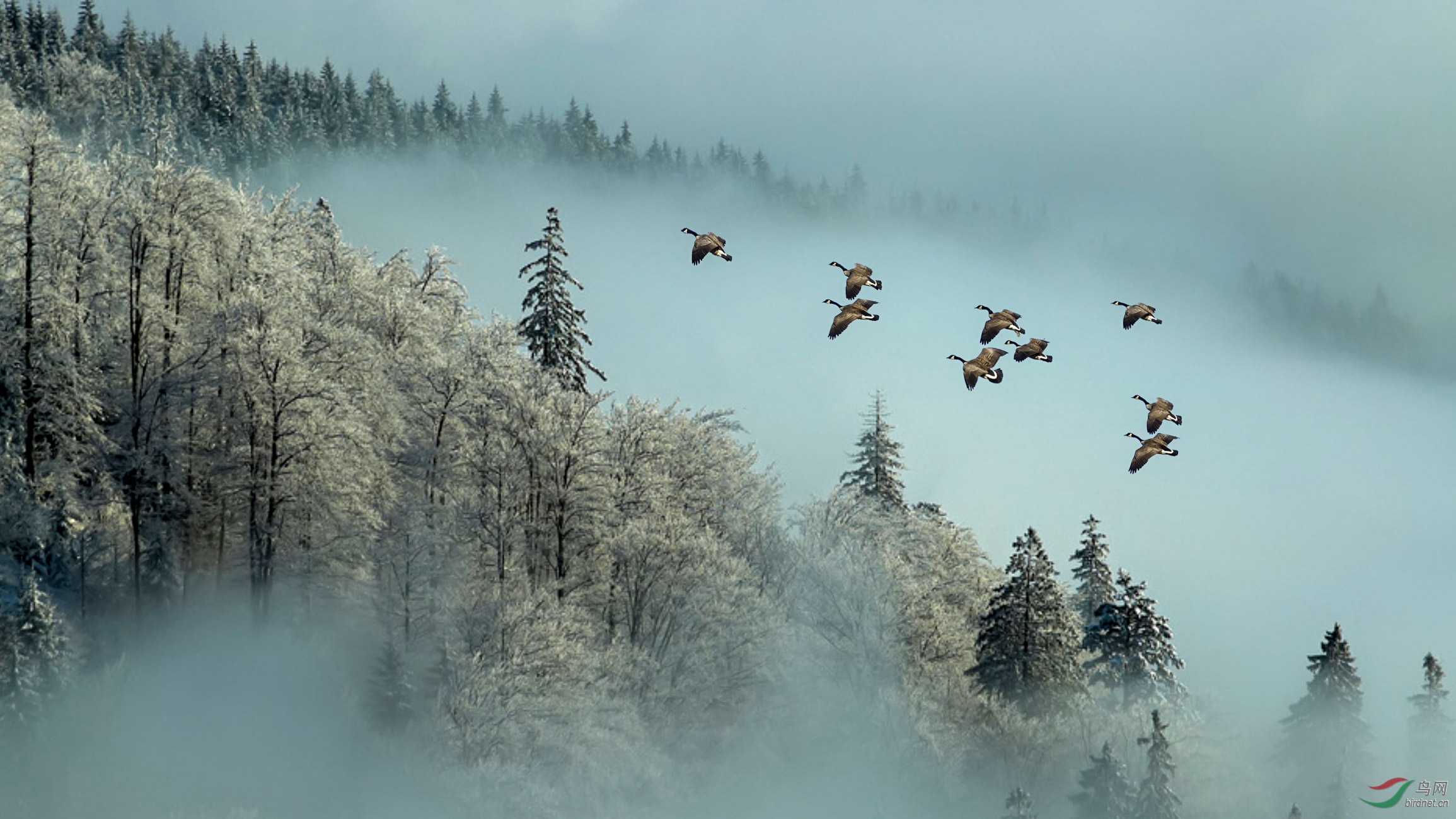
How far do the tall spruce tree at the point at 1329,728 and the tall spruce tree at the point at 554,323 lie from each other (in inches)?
1564

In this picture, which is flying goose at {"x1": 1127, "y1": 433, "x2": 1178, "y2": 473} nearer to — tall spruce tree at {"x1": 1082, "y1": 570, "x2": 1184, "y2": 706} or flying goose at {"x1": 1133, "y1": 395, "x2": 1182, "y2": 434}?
flying goose at {"x1": 1133, "y1": 395, "x2": 1182, "y2": 434}

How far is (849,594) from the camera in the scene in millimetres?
64188

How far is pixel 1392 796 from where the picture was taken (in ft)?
273

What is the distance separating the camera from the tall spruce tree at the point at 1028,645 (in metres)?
66.3

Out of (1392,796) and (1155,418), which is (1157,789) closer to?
(1392,796)

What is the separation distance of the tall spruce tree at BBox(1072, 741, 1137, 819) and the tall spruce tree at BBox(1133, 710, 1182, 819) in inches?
17.1

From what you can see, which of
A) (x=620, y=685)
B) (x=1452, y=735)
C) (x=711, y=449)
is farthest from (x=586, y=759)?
(x=1452, y=735)

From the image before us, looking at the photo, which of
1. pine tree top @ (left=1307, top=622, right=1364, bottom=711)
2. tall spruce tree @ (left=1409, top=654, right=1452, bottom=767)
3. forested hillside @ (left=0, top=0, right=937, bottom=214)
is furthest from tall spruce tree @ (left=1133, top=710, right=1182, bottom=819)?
forested hillside @ (left=0, top=0, right=937, bottom=214)

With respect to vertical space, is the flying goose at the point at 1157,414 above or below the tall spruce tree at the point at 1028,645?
above

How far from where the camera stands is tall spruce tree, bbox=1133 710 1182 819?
6094cm

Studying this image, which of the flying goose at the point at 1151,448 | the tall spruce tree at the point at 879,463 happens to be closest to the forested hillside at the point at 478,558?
the tall spruce tree at the point at 879,463

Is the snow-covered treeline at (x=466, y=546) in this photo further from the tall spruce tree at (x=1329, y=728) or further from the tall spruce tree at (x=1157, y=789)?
the tall spruce tree at (x=1329, y=728)

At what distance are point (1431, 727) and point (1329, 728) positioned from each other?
46.9 ft

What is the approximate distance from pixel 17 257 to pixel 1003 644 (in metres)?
42.6
